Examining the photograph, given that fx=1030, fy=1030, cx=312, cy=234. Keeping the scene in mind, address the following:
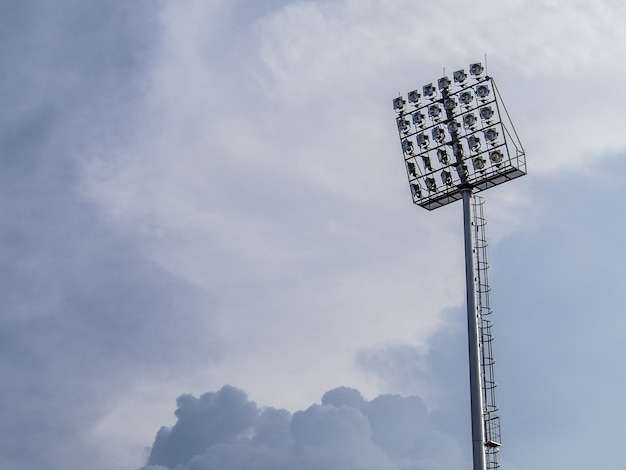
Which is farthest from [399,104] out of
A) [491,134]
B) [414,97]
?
[491,134]

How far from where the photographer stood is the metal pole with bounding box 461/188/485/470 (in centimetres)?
5116

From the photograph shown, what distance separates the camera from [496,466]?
51.4 metres

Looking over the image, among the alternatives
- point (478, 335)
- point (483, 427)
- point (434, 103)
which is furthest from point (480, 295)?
point (434, 103)

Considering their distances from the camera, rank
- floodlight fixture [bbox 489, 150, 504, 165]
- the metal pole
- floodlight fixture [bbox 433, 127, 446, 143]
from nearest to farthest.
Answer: the metal pole
floodlight fixture [bbox 489, 150, 504, 165]
floodlight fixture [bbox 433, 127, 446, 143]

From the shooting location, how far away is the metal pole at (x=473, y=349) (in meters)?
51.2

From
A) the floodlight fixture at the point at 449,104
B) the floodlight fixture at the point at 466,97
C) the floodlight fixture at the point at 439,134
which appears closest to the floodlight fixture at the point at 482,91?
the floodlight fixture at the point at 466,97

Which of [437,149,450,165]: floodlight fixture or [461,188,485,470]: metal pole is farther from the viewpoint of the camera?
[437,149,450,165]: floodlight fixture

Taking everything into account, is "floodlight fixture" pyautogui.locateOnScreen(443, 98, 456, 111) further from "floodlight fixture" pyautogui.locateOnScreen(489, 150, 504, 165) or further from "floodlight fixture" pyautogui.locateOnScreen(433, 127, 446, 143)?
"floodlight fixture" pyautogui.locateOnScreen(489, 150, 504, 165)

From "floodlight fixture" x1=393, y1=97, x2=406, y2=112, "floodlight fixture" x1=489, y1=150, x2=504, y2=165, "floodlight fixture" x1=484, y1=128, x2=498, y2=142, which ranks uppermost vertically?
"floodlight fixture" x1=393, y1=97, x2=406, y2=112

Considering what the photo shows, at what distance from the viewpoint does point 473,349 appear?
53312mm

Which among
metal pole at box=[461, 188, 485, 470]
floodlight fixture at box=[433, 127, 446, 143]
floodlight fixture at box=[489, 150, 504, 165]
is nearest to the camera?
metal pole at box=[461, 188, 485, 470]

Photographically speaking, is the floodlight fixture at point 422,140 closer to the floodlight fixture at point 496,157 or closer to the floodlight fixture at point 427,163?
the floodlight fixture at point 427,163

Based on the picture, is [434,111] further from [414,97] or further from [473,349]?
[473,349]

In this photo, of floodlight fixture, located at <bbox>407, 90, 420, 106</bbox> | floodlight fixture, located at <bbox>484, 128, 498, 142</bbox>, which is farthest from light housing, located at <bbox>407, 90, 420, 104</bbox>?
floodlight fixture, located at <bbox>484, 128, 498, 142</bbox>
